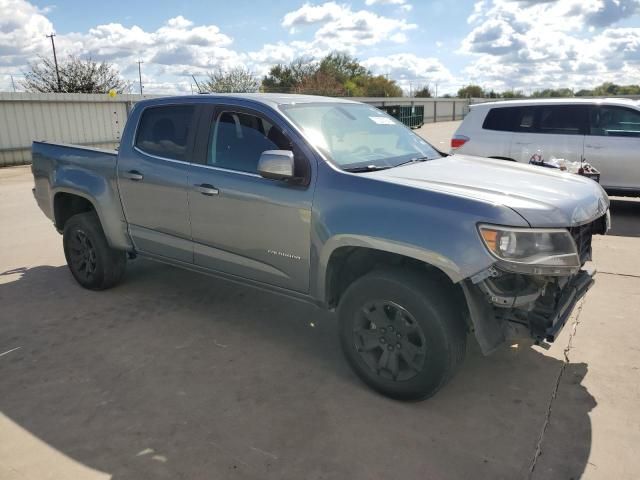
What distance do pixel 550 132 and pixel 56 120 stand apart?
1538 cm

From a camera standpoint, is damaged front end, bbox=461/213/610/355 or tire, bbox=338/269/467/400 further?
tire, bbox=338/269/467/400

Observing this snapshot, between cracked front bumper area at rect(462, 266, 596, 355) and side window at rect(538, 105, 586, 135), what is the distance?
5862 mm

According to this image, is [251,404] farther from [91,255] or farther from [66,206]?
[66,206]

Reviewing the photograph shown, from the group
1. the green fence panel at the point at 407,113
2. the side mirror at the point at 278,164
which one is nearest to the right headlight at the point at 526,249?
the side mirror at the point at 278,164

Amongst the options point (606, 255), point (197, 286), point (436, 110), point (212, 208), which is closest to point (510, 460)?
point (212, 208)

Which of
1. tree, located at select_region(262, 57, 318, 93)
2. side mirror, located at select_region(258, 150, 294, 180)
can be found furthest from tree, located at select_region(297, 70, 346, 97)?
side mirror, located at select_region(258, 150, 294, 180)

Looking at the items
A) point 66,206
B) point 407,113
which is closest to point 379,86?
point 407,113

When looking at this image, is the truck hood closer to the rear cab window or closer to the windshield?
the windshield

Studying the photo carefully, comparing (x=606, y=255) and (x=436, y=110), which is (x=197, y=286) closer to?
(x=606, y=255)

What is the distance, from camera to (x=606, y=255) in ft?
20.0

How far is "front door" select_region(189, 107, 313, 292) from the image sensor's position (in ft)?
11.4

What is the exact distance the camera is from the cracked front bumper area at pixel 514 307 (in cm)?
279

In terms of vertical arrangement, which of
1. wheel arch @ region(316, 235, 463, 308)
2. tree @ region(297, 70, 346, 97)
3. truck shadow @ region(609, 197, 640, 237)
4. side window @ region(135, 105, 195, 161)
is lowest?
truck shadow @ region(609, 197, 640, 237)

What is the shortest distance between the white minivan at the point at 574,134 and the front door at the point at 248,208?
518 centimetres
